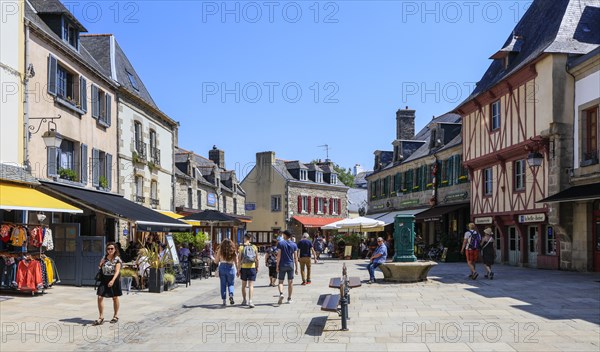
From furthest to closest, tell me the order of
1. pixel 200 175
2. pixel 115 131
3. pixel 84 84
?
1. pixel 200 175
2. pixel 115 131
3. pixel 84 84

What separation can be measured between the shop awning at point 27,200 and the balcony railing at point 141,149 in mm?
8640

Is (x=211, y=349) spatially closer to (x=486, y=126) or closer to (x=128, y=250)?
Answer: (x=128, y=250)

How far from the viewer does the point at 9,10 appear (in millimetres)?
14531

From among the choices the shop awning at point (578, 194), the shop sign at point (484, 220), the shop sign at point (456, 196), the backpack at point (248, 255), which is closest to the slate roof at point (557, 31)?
the shop awning at point (578, 194)

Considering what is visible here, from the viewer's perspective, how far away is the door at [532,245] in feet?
72.5

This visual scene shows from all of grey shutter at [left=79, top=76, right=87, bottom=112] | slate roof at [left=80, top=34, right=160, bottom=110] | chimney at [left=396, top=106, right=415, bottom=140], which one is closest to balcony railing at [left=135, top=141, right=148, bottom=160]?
slate roof at [left=80, top=34, right=160, bottom=110]

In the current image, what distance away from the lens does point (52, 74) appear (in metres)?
16.3

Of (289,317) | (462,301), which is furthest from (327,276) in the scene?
(289,317)

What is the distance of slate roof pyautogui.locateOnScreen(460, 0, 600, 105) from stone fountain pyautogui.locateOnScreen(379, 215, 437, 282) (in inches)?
289

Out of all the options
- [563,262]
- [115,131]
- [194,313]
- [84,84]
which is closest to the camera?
[194,313]

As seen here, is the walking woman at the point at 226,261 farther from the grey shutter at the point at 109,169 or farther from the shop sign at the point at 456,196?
the shop sign at the point at 456,196

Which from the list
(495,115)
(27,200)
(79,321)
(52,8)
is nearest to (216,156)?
(495,115)

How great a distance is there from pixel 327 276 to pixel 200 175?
2132 centimetres

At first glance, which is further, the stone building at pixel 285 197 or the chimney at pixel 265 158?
the chimney at pixel 265 158
